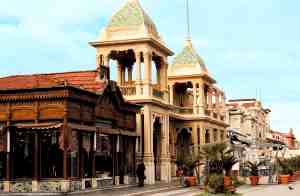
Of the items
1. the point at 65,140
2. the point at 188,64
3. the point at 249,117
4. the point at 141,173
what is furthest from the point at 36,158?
the point at 249,117

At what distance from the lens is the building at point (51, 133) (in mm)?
33094

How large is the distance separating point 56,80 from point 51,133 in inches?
168

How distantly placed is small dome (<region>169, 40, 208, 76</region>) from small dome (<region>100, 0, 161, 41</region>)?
13.0 m

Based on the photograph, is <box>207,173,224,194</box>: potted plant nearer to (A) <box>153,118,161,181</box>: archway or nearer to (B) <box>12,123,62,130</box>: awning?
(B) <box>12,123,62,130</box>: awning

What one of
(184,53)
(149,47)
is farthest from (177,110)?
(149,47)

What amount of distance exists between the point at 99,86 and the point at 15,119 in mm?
5894

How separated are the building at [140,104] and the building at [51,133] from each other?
10 cm

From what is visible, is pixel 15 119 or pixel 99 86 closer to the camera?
pixel 15 119

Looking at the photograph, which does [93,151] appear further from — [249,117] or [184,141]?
[249,117]

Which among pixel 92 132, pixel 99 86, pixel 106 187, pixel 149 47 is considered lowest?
pixel 106 187

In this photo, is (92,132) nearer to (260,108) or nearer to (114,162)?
(114,162)

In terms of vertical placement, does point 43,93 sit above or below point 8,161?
above

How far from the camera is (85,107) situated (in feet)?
116

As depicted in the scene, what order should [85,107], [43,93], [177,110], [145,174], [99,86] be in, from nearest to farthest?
[43,93] → [85,107] → [99,86] → [145,174] → [177,110]
